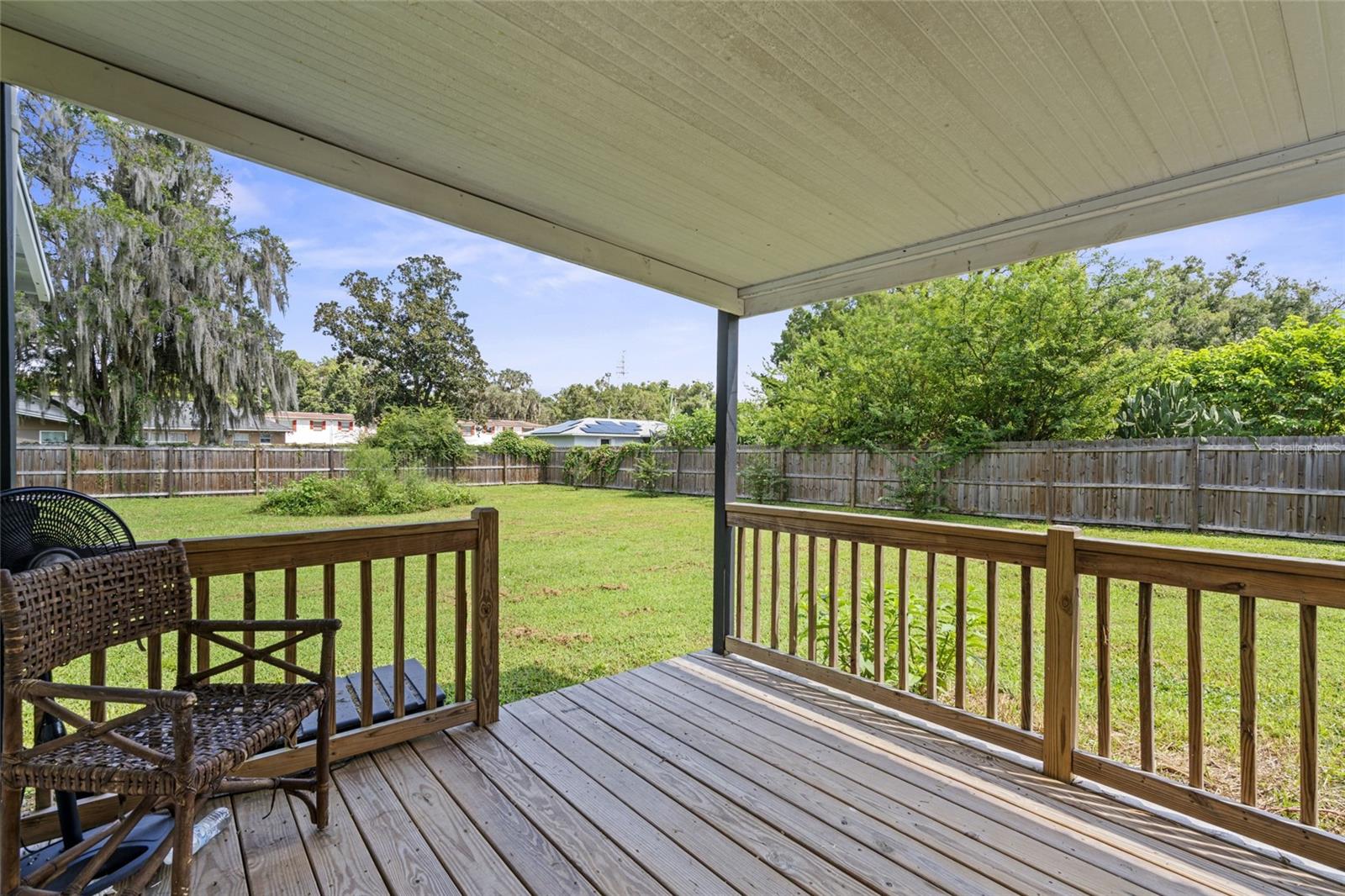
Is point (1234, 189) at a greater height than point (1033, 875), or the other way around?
point (1234, 189)

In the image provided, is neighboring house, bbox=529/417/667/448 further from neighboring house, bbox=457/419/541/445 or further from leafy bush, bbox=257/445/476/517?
leafy bush, bbox=257/445/476/517

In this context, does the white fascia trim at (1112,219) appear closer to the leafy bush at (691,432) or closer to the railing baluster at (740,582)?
the railing baluster at (740,582)

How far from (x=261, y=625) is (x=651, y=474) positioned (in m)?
10.5

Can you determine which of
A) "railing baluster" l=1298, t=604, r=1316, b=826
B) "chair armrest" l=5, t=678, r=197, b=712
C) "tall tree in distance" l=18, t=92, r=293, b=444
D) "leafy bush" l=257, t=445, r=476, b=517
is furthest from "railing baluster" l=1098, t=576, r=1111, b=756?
"tall tree in distance" l=18, t=92, r=293, b=444

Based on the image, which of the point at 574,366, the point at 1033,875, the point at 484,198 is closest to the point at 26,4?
the point at 484,198

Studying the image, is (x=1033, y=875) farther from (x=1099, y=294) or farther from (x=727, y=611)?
(x=1099, y=294)

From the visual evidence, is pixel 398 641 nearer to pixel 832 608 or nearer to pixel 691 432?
pixel 832 608

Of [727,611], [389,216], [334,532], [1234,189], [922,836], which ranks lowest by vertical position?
[922,836]

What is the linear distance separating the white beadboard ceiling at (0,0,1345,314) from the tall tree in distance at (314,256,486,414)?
17146 mm

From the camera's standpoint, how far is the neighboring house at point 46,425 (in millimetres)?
6418

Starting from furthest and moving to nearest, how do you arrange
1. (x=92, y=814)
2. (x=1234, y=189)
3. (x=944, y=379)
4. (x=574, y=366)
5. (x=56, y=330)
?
(x=574, y=366)
(x=944, y=379)
(x=56, y=330)
(x=1234, y=189)
(x=92, y=814)

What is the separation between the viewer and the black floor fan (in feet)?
4.54

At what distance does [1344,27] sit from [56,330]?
34.4 feet

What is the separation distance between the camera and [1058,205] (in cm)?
221
